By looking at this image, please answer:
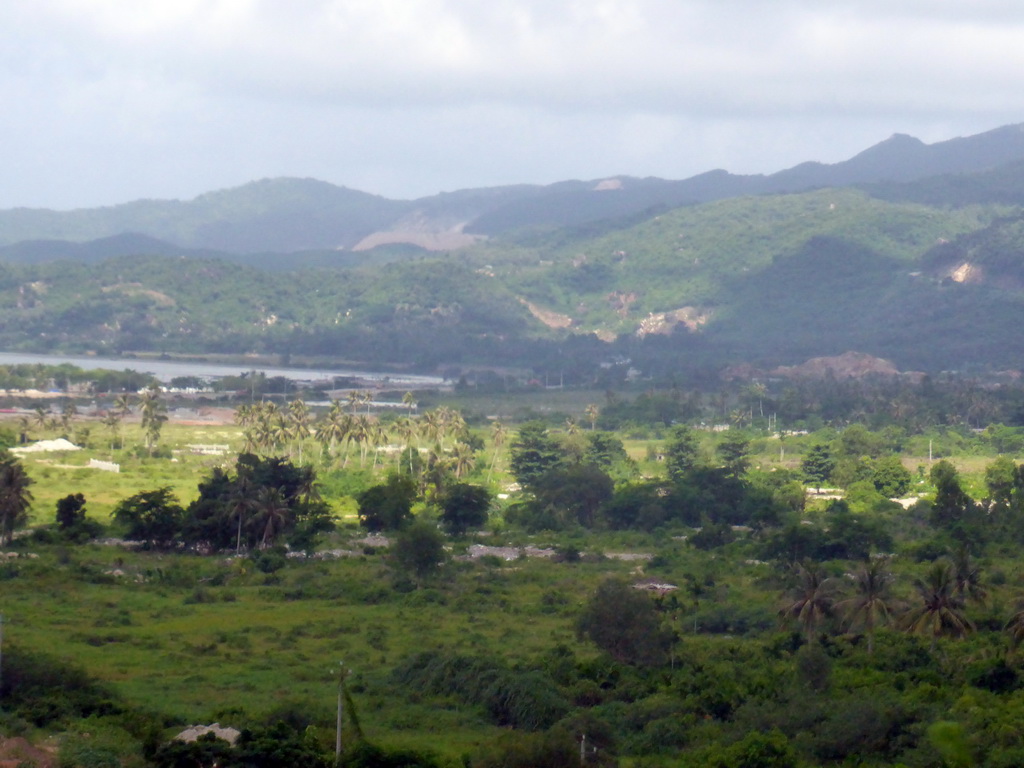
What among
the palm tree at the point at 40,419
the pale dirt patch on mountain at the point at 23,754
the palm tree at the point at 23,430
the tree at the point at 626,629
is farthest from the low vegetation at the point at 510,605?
the palm tree at the point at 40,419

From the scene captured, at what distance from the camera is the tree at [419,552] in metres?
55.3

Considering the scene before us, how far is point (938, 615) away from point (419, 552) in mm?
20523

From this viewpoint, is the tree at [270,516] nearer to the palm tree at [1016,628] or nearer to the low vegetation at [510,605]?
the low vegetation at [510,605]

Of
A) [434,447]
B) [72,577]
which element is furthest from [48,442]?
[72,577]

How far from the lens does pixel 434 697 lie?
3791 cm

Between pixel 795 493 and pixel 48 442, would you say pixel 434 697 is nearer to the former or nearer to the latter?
pixel 795 493

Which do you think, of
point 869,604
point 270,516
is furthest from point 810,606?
point 270,516

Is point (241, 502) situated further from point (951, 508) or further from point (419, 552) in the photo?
point (951, 508)

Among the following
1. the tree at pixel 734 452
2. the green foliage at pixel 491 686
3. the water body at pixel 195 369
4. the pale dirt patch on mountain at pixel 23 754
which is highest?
the pale dirt patch on mountain at pixel 23 754

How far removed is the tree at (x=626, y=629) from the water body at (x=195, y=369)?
119 m

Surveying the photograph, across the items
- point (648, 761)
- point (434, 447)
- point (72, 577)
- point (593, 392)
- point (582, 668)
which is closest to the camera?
point (648, 761)

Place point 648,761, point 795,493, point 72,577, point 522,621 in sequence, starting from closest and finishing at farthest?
point 648,761, point 522,621, point 72,577, point 795,493

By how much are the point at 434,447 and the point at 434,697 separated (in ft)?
175

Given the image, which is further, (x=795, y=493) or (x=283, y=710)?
(x=795, y=493)
